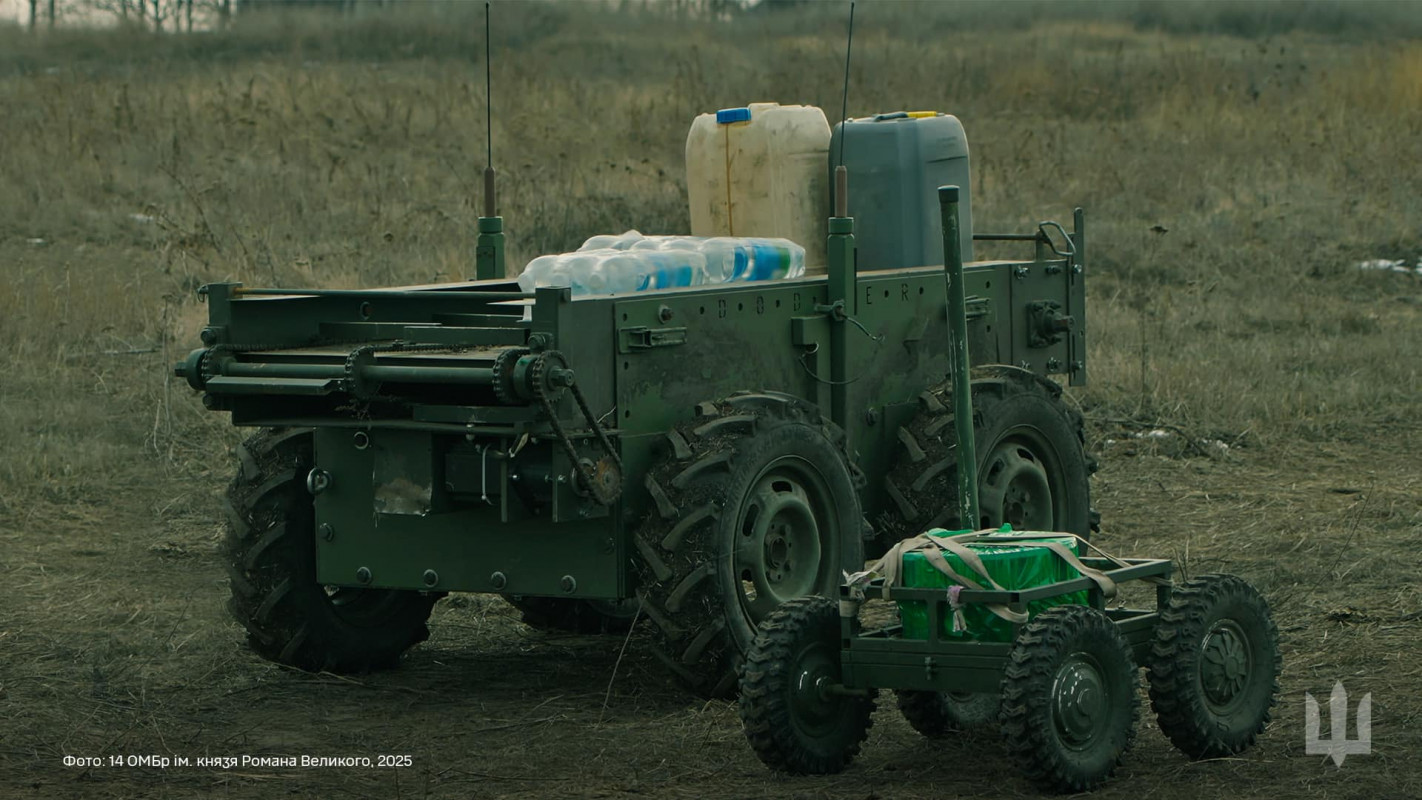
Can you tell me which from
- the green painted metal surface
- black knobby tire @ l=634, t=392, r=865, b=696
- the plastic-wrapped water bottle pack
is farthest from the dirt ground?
the plastic-wrapped water bottle pack

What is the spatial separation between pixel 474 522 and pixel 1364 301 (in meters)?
10.8

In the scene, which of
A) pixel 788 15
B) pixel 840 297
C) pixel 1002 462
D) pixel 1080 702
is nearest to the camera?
→ pixel 1080 702

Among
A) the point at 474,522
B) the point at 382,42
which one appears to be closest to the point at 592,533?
the point at 474,522

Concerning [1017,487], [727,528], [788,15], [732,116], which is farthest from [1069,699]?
[788,15]

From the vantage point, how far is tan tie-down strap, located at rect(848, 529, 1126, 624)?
509 centimetres

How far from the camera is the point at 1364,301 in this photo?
50.2ft

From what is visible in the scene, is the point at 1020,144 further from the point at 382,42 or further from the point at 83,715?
the point at 83,715

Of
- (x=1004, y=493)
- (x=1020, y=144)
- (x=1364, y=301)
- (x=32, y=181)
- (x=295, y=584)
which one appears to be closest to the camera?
(x=295, y=584)

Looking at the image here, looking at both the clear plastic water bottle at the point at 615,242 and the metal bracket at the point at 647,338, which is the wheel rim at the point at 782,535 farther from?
the clear plastic water bottle at the point at 615,242

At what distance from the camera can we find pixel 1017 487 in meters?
7.47

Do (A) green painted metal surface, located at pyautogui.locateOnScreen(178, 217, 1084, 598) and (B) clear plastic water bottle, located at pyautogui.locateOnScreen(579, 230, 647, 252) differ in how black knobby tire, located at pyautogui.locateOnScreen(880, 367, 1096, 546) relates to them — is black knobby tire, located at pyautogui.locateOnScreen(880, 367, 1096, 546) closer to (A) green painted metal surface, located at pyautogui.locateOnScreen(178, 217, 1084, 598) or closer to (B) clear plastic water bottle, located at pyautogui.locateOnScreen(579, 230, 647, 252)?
(A) green painted metal surface, located at pyautogui.locateOnScreen(178, 217, 1084, 598)

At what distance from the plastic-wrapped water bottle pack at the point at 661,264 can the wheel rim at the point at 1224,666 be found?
223 cm

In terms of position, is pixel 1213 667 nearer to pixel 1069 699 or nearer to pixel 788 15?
pixel 1069 699

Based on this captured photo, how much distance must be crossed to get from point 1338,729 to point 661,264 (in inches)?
103
